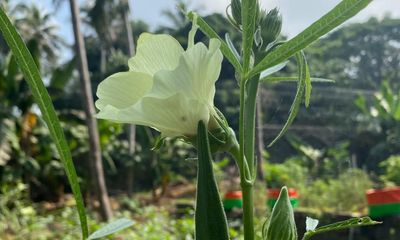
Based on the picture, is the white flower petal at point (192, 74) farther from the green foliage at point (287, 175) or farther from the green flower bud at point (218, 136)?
the green foliage at point (287, 175)

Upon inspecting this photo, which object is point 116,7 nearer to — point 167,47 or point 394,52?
point 394,52

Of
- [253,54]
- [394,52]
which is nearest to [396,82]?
[394,52]

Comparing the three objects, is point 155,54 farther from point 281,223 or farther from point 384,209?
point 384,209

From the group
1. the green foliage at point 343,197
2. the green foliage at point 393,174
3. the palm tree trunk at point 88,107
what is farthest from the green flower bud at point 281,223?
the palm tree trunk at point 88,107

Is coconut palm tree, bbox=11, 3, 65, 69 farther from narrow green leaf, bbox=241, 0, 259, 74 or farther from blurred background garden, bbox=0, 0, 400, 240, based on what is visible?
narrow green leaf, bbox=241, 0, 259, 74

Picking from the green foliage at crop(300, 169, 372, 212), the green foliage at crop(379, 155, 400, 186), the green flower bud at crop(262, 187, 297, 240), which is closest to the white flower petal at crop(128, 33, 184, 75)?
the green flower bud at crop(262, 187, 297, 240)
